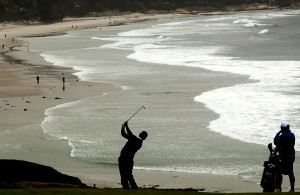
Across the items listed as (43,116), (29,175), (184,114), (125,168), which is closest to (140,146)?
(125,168)

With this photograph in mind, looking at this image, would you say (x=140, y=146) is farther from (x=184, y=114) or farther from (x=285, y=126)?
(x=184, y=114)

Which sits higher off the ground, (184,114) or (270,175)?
(270,175)

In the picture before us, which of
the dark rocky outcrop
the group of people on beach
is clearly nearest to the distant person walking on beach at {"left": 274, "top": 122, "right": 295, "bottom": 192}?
→ the group of people on beach

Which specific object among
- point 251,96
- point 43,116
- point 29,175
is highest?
point 29,175

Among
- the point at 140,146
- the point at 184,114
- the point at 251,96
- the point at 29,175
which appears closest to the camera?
the point at 140,146

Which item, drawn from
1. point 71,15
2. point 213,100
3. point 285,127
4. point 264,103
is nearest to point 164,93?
point 213,100

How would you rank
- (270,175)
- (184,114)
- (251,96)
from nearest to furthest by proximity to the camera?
(270,175) < (184,114) < (251,96)

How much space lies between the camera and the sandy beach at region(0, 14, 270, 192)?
55.8ft

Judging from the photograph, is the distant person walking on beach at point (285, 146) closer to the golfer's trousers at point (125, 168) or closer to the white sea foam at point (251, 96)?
the golfer's trousers at point (125, 168)

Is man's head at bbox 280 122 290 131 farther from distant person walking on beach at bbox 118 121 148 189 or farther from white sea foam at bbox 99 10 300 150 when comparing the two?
white sea foam at bbox 99 10 300 150

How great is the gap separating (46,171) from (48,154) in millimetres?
4843

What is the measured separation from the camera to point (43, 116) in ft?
89.8

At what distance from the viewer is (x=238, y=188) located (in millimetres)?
16312

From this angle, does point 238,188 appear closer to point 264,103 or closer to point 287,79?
point 264,103
